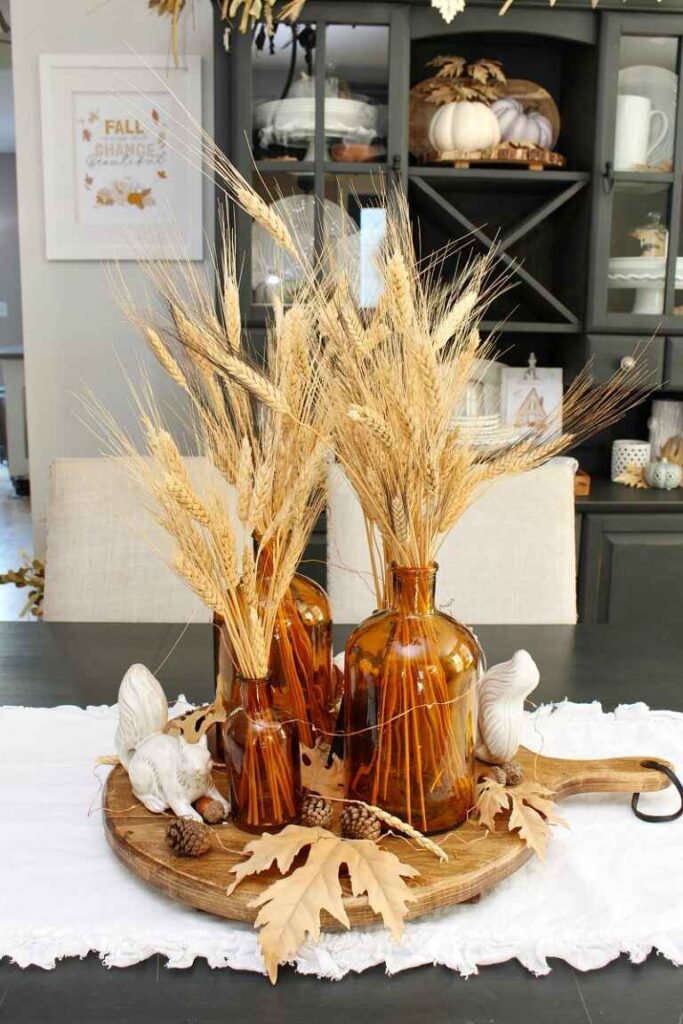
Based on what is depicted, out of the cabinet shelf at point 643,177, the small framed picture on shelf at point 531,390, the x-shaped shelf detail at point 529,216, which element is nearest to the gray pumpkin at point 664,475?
the small framed picture on shelf at point 531,390

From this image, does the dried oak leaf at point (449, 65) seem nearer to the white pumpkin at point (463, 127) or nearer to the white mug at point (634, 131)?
the white pumpkin at point (463, 127)

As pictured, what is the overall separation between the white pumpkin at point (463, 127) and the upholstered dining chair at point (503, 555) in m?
1.15

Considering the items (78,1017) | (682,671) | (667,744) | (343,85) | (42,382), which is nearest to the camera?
(78,1017)

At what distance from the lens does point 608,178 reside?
248 centimetres

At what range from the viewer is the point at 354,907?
Answer: 2.32 ft

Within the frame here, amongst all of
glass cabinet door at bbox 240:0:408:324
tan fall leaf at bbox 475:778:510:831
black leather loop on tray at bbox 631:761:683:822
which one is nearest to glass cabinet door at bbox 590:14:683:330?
glass cabinet door at bbox 240:0:408:324

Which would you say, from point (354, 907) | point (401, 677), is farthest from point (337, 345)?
point (354, 907)

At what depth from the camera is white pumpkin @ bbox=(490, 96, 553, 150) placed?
8.30ft

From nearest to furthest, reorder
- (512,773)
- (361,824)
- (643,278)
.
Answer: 1. (361,824)
2. (512,773)
3. (643,278)

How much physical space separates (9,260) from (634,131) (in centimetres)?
838

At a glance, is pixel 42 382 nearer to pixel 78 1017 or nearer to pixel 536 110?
pixel 536 110

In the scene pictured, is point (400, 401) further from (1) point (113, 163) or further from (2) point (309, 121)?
(1) point (113, 163)

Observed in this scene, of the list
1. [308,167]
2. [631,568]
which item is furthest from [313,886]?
[308,167]

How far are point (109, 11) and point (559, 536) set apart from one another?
1.96m
